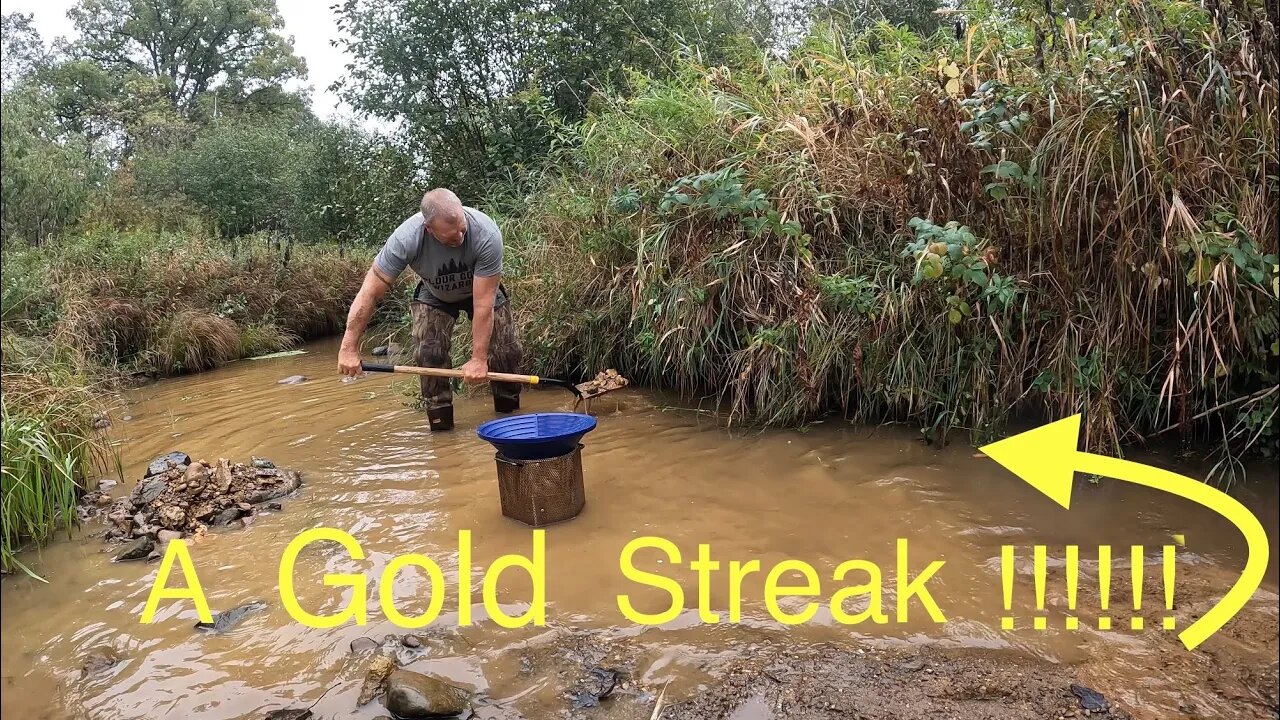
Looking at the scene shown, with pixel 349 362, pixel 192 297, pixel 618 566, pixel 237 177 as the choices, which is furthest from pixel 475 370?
pixel 237 177

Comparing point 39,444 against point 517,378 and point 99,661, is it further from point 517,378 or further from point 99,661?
point 517,378

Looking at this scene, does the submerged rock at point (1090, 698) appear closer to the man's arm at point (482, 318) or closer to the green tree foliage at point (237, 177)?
the man's arm at point (482, 318)

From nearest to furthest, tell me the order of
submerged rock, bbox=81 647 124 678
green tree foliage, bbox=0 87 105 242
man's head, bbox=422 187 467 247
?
green tree foliage, bbox=0 87 105 242 < submerged rock, bbox=81 647 124 678 < man's head, bbox=422 187 467 247

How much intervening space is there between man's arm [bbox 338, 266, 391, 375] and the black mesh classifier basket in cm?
122

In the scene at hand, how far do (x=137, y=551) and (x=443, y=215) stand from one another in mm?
2018

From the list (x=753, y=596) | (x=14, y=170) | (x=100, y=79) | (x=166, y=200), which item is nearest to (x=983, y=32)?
(x=753, y=596)

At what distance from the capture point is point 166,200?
403 inches

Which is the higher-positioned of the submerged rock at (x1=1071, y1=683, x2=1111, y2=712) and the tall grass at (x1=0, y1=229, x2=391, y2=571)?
the tall grass at (x1=0, y1=229, x2=391, y2=571)

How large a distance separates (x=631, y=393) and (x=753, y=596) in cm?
274

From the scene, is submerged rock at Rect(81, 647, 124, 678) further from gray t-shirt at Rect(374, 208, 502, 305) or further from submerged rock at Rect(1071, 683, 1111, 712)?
submerged rock at Rect(1071, 683, 1111, 712)

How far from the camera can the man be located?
157 inches

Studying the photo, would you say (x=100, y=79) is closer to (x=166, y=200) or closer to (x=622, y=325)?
(x=166, y=200)

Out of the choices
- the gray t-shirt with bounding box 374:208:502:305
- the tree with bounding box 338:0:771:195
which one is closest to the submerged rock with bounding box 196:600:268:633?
the gray t-shirt with bounding box 374:208:502:305

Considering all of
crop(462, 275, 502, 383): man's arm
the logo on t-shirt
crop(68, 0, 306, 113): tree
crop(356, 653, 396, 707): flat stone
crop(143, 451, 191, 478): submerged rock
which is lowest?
crop(356, 653, 396, 707): flat stone
